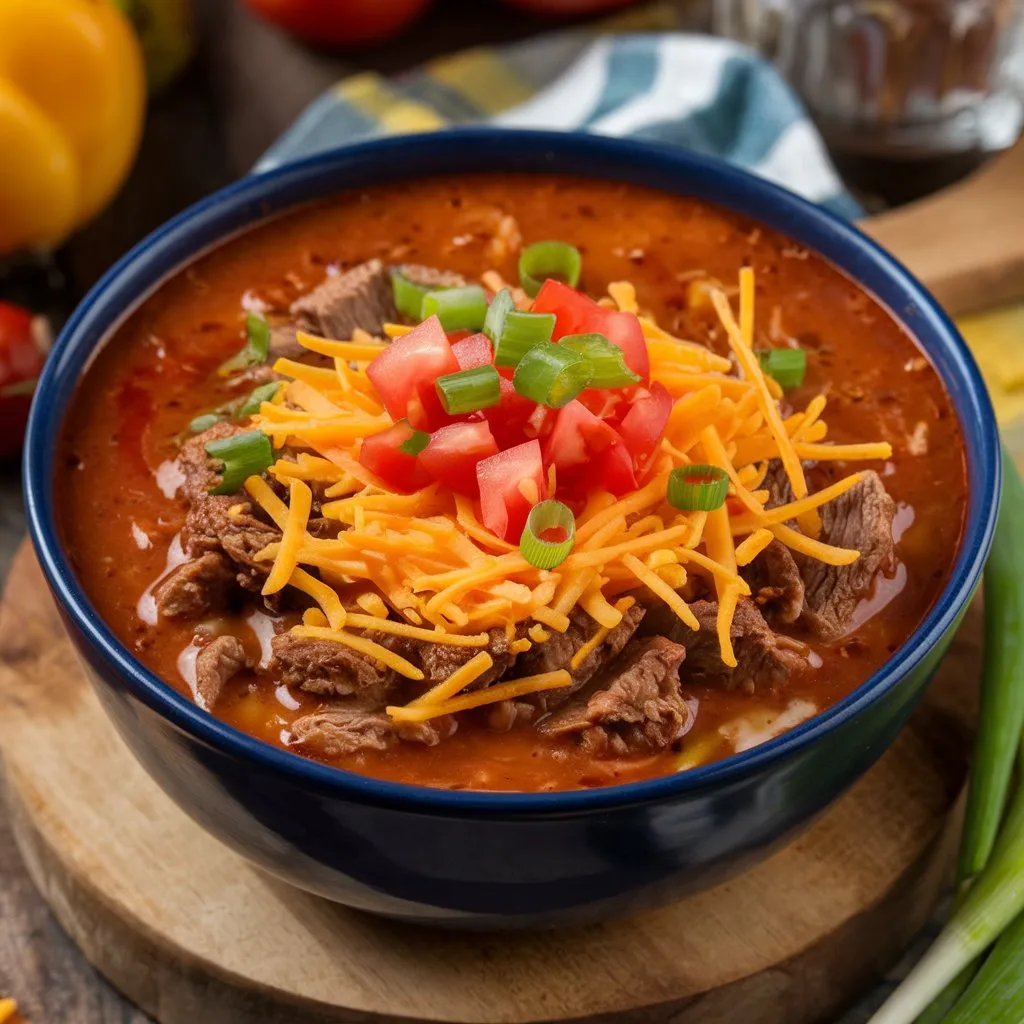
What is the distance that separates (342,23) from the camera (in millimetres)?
5270

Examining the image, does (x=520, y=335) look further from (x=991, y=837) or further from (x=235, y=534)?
(x=991, y=837)

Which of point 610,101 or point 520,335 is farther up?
point 520,335

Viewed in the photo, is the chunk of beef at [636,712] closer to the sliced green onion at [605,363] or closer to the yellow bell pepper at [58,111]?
the sliced green onion at [605,363]

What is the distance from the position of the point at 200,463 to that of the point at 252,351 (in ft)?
1.26

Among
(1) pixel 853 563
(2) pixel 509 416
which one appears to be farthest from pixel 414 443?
(1) pixel 853 563

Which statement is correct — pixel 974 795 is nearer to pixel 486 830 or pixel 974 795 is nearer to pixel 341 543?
pixel 486 830

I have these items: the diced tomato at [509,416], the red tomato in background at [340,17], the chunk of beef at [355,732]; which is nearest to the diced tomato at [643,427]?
the diced tomato at [509,416]

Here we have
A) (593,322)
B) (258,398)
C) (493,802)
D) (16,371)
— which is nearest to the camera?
(493,802)

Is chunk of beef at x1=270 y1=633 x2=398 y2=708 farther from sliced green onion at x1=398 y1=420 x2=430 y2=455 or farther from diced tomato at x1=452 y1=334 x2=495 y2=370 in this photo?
diced tomato at x1=452 y1=334 x2=495 y2=370

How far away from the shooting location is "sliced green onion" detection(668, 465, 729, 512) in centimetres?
251

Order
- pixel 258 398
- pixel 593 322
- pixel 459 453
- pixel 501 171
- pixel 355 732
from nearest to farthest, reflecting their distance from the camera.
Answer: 1. pixel 355 732
2. pixel 459 453
3. pixel 593 322
4. pixel 258 398
5. pixel 501 171

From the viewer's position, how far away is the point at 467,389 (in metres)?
2.55

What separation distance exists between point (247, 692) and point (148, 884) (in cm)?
62

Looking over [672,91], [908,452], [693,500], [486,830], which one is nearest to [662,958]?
[486,830]
